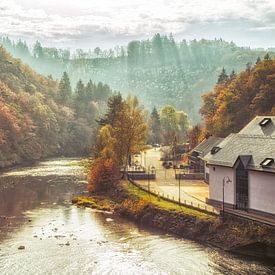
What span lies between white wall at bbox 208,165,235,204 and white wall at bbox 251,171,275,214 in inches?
93.7

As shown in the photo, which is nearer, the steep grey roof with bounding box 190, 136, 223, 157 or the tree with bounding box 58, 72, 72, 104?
the steep grey roof with bounding box 190, 136, 223, 157

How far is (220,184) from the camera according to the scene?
4700 centimetres

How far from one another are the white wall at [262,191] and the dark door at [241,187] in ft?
1.91

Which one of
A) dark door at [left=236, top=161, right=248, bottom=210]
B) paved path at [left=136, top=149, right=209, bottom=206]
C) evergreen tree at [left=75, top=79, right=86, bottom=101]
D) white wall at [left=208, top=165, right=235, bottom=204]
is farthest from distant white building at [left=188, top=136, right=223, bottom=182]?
evergreen tree at [left=75, top=79, right=86, bottom=101]

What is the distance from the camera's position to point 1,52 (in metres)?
142

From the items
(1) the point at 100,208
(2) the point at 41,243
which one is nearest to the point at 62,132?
(1) the point at 100,208

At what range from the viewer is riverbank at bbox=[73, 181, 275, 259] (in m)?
39.9

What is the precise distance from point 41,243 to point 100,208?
15097mm

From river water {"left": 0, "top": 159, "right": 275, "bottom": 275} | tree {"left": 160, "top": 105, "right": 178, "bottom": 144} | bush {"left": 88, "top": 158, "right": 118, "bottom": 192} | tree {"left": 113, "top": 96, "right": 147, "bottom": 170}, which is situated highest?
tree {"left": 160, "top": 105, "right": 178, "bottom": 144}

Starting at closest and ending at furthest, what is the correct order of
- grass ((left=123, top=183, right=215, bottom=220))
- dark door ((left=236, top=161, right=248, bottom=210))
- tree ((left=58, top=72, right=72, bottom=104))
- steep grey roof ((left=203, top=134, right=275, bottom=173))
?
steep grey roof ((left=203, top=134, right=275, bottom=173)) → dark door ((left=236, top=161, right=248, bottom=210)) → grass ((left=123, top=183, right=215, bottom=220)) → tree ((left=58, top=72, right=72, bottom=104))

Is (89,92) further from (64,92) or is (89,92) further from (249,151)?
(249,151)

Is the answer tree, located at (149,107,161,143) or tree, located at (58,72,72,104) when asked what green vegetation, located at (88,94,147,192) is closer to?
tree, located at (58,72,72,104)

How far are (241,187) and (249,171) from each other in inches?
73.8

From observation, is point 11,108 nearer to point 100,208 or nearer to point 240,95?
point 240,95
